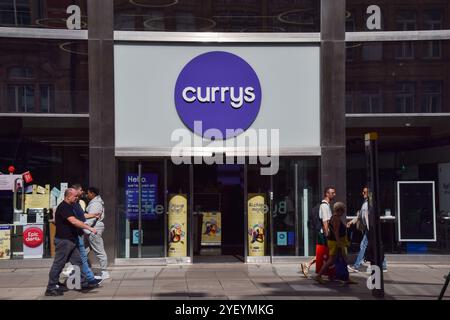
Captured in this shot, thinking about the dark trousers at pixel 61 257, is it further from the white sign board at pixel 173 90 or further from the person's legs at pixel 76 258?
the white sign board at pixel 173 90

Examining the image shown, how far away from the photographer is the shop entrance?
15766mm

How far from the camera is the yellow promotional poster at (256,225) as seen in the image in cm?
→ 1529

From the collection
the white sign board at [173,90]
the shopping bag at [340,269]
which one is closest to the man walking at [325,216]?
the shopping bag at [340,269]

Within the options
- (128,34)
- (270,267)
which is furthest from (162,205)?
(128,34)

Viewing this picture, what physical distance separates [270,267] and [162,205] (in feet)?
8.97

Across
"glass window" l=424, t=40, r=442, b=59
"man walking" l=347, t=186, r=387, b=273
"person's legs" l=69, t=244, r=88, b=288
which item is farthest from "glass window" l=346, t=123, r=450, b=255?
"person's legs" l=69, t=244, r=88, b=288

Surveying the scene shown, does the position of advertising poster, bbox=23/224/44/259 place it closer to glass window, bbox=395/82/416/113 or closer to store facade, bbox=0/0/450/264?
store facade, bbox=0/0/450/264

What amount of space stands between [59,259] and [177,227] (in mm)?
4243

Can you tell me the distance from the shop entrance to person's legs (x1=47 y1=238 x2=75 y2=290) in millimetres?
4781

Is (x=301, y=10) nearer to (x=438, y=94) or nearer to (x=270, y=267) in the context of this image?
(x=438, y=94)

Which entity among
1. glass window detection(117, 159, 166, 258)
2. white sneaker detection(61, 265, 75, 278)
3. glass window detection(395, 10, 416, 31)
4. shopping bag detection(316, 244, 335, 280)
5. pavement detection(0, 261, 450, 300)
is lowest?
pavement detection(0, 261, 450, 300)

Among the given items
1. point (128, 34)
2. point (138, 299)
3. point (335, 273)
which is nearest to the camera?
point (138, 299)

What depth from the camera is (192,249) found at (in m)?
15.2

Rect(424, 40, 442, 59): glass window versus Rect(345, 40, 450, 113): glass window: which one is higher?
Rect(424, 40, 442, 59): glass window
